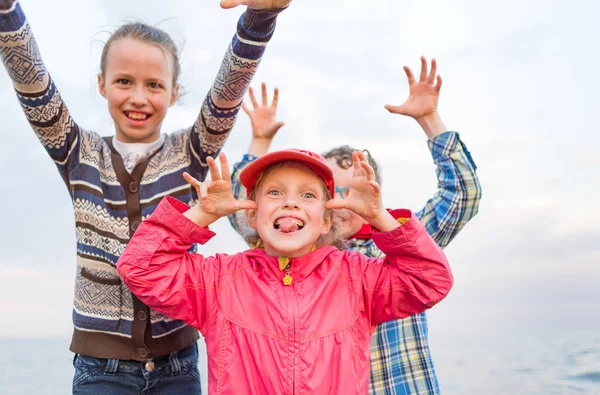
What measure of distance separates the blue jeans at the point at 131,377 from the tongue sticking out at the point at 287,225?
864 mm

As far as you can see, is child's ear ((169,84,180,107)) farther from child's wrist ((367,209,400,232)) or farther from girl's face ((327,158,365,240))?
child's wrist ((367,209,400,232))

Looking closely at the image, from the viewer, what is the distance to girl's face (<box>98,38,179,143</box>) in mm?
3008

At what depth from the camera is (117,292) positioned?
9.52 feet

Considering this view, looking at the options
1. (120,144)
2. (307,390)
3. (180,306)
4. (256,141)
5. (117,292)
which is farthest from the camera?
(256,141)

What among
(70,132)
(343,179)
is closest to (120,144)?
(70,132)

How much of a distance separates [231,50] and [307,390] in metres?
1.61

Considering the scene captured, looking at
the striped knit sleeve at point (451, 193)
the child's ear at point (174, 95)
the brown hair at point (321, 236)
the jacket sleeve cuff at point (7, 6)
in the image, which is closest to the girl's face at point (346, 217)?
the brown hair at point (321, 236)

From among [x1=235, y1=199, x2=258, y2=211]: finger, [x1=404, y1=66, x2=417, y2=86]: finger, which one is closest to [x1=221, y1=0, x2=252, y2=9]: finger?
[x1=235, y1=199, x2=258, y2=211]: finger

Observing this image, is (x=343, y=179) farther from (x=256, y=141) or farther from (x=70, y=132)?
(x=70, y=132)

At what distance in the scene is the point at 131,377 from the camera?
2.85 metres

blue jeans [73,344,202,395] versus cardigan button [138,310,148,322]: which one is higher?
cardigan button [138,310,148,322]

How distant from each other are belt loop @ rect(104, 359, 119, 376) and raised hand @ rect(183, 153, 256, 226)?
797mm

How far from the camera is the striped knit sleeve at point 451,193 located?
3.49 meters

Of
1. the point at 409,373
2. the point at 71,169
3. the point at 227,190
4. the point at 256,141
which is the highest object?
the point at 256,141
